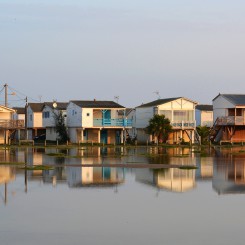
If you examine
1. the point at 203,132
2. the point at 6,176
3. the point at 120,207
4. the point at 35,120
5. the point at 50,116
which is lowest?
the point at 120,207

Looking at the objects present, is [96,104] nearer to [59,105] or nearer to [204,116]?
[59,105]

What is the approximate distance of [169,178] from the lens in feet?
101

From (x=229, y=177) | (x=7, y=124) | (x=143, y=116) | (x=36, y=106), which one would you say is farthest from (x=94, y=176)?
(x=36, y=106)

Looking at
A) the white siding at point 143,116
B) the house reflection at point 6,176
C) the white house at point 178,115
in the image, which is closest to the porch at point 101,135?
the white siding at point 143,116

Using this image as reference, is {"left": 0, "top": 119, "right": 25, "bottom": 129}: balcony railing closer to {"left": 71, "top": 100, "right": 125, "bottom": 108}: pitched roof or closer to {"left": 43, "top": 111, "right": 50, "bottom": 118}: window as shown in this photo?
{"left": 71, "top": 100, "right": 125, "bottom": 108}: pitched roof

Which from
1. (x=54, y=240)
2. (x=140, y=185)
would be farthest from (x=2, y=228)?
(x=140, y=185)

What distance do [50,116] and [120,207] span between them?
2310 inches

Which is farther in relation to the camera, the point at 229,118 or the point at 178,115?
the point at 229,118

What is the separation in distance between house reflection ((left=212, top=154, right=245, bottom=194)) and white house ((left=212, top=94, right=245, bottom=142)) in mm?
32255

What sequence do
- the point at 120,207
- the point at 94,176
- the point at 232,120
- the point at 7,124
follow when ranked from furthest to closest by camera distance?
the point at 232,120, the point at 7,124, the point at 94,176, the point at 120,207

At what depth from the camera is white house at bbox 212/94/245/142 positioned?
7431cm

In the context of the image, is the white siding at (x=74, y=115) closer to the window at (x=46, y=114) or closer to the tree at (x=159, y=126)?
the window at (x=46, y=114)

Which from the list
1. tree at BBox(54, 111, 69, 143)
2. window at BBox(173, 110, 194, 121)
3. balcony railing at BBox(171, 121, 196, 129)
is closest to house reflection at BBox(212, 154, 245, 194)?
balcony railing at BBox(171, 121, 196, 129)

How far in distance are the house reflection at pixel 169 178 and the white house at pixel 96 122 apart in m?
37.1
